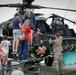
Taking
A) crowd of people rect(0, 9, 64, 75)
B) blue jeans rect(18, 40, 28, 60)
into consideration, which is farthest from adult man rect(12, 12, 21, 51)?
Result: blue jeans rect(18, 40, 28, 60)

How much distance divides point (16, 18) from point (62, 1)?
38.1ft

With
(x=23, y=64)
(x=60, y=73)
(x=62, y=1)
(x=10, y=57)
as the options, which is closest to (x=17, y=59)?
(x=23, y=64)

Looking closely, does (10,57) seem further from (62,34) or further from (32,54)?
(62,34)

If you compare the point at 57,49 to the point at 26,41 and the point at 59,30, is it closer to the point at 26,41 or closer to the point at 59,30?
the point at 59,30

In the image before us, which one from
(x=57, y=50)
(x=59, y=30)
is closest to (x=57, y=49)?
(x=57, y=50)

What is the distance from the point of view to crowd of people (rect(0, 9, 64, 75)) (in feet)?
34.2

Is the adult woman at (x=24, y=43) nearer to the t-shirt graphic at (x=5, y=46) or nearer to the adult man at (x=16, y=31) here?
the adult man at (x=16, y=31)

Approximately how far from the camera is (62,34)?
1327cm

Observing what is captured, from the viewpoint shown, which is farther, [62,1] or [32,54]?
[62,1]

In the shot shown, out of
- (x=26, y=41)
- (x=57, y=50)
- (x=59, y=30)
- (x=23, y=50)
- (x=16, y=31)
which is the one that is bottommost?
(x=57, y=50)

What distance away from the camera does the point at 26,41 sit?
10.4 m

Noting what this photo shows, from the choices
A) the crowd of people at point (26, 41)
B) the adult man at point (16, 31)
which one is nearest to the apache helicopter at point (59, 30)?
the crowd of people at point (26, 41)

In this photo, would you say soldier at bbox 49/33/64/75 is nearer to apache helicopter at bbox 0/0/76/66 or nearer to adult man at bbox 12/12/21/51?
apache helicopter at bbox 0/0/76/66

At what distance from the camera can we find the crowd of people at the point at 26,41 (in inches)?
410
